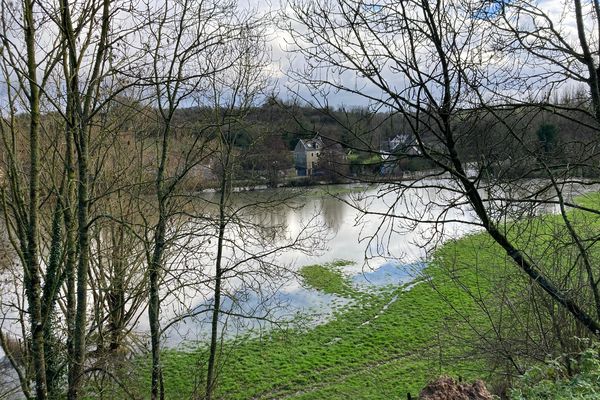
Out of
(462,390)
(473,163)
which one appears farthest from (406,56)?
(462,390)

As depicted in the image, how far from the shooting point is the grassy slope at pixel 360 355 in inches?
316

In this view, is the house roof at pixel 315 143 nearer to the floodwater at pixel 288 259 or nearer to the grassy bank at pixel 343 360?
the floodwater at pixel 288 259

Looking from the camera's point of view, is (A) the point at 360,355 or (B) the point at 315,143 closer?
(B) the point at 315,143

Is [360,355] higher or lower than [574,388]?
lower

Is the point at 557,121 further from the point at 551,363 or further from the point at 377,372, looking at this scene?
the point at 377,372

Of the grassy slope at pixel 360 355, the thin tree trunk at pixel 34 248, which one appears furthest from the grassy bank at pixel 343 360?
the thin tree trunk at pixel 34 248

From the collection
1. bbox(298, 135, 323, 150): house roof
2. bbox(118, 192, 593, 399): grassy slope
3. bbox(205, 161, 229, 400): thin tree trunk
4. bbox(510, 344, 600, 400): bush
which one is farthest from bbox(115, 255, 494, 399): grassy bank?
bbox(298, 135, 323, 150): house roof

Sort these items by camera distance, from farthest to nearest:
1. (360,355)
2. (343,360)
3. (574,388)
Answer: (360,355) < (343,360) < (574,388)

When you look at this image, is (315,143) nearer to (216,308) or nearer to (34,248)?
(34,248)

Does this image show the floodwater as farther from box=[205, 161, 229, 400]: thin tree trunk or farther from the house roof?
the house roof

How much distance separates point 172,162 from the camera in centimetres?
1099

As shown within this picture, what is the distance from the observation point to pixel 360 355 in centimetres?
958

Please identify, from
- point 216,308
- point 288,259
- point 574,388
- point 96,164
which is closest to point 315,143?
point 574,388

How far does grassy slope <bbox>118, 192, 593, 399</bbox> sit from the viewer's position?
26.3ft
